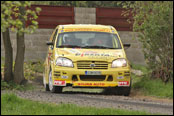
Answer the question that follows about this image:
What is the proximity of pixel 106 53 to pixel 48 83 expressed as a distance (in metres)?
2.06

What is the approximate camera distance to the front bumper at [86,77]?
13.5 metres

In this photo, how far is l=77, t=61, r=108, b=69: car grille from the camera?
13.6 metres

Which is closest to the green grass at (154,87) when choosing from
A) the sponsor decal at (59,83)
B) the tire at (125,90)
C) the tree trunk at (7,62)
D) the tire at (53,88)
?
the tire at (125,90)

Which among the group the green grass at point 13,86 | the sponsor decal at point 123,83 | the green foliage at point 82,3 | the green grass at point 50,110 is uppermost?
the green foliage at point 82,3

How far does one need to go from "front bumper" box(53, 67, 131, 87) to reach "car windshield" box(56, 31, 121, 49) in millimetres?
993

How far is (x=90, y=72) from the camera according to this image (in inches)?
534

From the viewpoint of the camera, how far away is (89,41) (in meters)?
14.6

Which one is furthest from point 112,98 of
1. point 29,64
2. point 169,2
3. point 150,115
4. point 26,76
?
point 29,64

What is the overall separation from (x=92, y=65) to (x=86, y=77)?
13.3 inches

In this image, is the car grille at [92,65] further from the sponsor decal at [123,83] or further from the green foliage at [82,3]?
the green foliage at [82,3]

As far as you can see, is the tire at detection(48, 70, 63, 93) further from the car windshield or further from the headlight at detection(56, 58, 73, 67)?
the car windshield

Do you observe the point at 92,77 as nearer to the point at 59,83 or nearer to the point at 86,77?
the point at 86,77

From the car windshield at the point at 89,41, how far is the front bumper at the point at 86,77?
0.99 metres

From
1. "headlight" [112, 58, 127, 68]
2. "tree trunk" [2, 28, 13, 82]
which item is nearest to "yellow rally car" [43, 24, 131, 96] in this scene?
"headlight" [112, 58, 127, 68]
